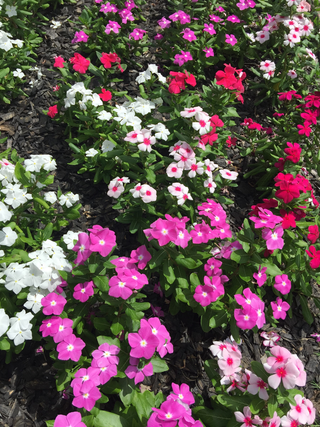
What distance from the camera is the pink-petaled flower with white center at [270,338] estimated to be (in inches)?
104

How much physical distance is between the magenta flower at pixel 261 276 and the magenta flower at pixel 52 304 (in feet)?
4.37

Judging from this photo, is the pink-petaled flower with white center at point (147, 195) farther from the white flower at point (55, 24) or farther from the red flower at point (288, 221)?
the white flower at point (55, 24)

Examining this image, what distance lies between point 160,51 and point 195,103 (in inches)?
76.0

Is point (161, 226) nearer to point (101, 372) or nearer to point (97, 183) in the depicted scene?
point (101, 372)

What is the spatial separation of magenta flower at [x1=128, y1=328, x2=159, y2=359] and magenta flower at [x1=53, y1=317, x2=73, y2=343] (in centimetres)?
40

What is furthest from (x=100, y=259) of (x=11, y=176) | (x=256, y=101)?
(x=256, y=101)

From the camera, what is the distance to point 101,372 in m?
1.78

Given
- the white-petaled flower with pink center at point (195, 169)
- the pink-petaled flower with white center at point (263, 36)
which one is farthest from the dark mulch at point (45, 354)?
the white-petaled flower with pink center at point (195, 169)

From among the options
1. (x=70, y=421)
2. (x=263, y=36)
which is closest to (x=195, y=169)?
(x=70, y=421)

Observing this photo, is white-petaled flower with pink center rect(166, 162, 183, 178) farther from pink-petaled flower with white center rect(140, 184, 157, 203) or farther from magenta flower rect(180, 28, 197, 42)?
magenta flower rect(180, 28, 197, 42)

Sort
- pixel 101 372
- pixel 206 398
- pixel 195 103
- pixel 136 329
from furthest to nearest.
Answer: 1. pixel 195 103
2. pixel 206 398
3. pixel 136 329
4. pixel 101 372

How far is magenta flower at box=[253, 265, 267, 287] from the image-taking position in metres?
2.29

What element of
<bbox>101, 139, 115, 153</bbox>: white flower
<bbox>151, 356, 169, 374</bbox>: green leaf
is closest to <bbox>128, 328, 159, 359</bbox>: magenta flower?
<bbox>151, 356, 169, 374</bbox>: green leaf

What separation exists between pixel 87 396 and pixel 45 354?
0.81 meters
